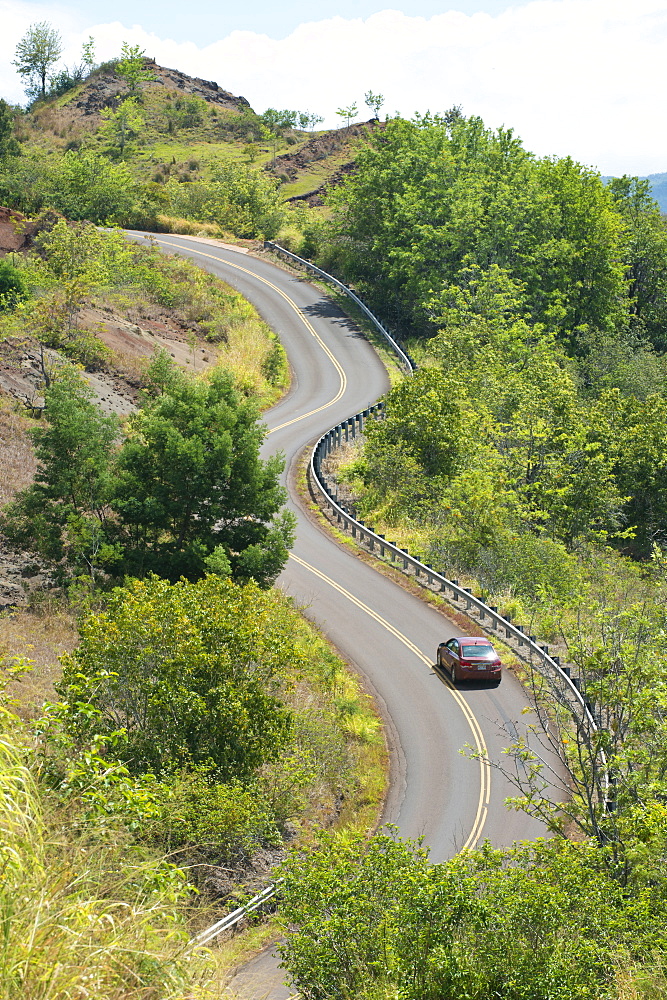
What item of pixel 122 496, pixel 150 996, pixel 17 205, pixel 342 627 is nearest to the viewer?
pixel 150 996

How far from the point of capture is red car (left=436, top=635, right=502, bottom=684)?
2505 centimetres

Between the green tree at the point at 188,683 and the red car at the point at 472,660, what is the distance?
27.3 feet

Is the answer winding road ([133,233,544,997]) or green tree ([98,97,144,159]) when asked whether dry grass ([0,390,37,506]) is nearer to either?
winding road ([133,233,544,997])

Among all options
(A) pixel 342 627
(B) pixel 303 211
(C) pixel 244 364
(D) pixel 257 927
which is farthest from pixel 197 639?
(B) pixel 303 211

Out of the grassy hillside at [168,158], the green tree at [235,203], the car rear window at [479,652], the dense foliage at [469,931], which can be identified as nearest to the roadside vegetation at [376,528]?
the dense foliage at [469,931]

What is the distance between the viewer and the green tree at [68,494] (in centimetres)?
2470

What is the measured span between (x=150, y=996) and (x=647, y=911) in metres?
6.29

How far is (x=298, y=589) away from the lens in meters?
30.9

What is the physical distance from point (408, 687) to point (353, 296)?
1705 inches

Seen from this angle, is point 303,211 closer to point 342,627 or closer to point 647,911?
point 342,627

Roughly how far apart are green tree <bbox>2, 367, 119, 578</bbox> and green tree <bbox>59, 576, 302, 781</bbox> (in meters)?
7.32

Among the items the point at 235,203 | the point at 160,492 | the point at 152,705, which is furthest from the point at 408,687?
the point at 235,203

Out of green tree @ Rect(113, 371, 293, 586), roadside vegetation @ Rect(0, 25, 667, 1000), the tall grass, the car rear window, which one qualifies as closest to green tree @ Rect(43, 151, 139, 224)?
roadside vegetation @ Rect(0, 25, 667, 1000)

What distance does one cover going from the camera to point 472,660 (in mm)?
25047
